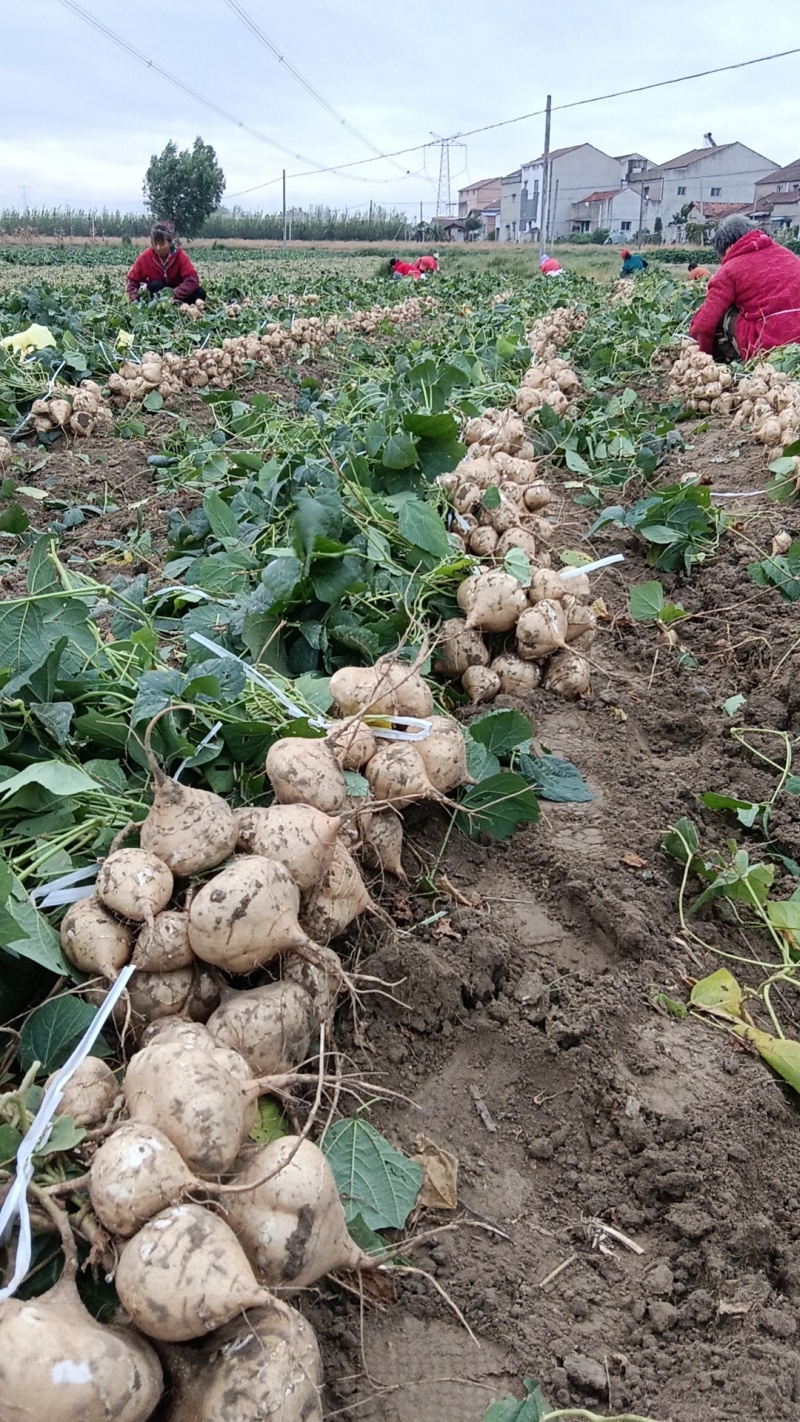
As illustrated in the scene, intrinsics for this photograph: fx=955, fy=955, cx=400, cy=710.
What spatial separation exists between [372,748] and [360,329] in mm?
12721

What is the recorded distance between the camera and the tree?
182 feet

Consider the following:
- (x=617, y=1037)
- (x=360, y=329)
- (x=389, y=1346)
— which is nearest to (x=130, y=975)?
(x=389, y=1346)

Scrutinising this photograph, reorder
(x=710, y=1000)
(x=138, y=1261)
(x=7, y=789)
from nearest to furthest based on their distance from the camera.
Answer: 1. (x=138, y=1261)
2. (x=7, y=789)
3. (x=710, y=1000)

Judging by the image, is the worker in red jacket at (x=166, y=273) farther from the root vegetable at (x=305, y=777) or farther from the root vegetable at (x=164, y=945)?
the root vegetable at (x=164, y=945)

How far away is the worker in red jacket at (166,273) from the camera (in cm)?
1289

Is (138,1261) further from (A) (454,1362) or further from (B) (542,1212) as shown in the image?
(B) (542,1212)

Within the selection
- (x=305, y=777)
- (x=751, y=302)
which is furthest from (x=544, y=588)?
(x=751, y=302)

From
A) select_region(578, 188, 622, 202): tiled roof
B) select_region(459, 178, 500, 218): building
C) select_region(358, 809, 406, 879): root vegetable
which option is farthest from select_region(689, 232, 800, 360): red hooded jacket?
select_region(459, 178, 500, 218): building

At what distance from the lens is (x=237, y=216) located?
65.6 meters

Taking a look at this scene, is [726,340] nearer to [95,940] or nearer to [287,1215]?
[95,940]

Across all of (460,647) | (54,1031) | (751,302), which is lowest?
(54,1031)

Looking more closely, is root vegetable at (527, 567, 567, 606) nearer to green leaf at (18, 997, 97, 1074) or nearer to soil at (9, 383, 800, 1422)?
soil at (9, 383, 800, 1422)

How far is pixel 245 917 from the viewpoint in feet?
5.53

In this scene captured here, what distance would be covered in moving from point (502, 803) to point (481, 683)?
75 cm
